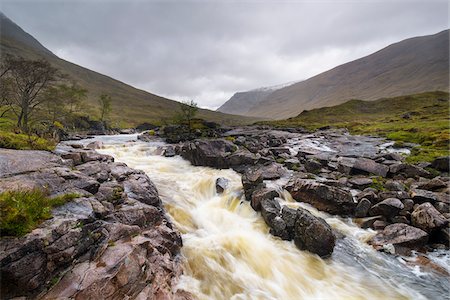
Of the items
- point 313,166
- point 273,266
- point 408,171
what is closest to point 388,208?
point 273,266

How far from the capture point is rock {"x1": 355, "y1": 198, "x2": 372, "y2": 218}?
45.1ft

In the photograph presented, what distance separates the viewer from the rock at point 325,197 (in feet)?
46.4

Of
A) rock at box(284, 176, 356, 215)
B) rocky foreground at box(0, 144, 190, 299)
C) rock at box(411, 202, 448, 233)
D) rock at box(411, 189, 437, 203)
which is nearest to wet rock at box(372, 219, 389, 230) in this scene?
rock at box(411, 202, 448, 233)

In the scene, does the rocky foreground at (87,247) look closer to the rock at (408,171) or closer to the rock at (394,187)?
the rock at (394,187)

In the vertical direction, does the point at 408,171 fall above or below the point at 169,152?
below

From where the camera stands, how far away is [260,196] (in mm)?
14391

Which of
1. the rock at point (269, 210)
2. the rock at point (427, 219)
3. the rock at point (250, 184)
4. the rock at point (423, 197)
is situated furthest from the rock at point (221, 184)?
the rock at point (423, 197)

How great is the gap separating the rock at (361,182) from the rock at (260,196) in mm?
6856

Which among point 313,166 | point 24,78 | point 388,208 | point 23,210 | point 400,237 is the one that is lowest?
point 400,237

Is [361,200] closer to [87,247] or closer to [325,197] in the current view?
[325,197]

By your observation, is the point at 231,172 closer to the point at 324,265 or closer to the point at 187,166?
the point at 187,166

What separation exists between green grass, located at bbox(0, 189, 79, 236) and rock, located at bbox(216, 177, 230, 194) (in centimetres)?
1075

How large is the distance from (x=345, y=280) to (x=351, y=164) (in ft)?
45.9

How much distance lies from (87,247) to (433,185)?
794 inches
